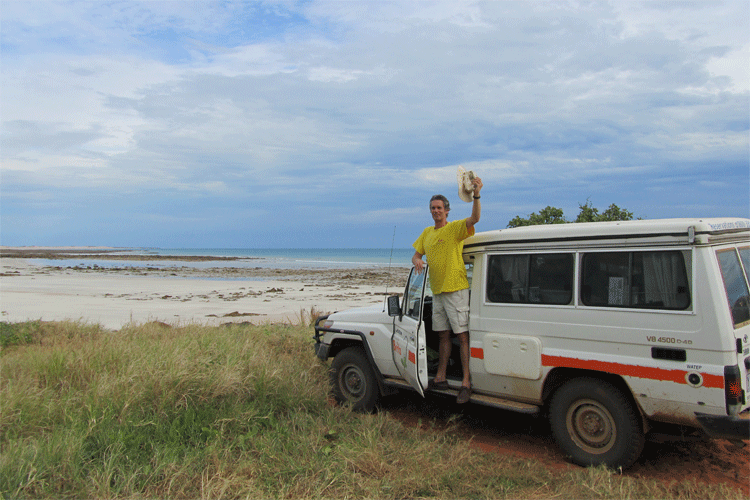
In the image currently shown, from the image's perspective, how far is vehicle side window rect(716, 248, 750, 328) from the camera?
4.31 metres

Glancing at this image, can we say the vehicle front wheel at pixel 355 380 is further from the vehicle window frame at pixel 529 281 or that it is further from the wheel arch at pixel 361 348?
the vehicle window frame at pixel 529 281

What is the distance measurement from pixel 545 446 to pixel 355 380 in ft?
7.93

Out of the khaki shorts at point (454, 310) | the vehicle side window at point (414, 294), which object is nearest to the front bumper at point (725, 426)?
the khaki shorts at point (454, 310)

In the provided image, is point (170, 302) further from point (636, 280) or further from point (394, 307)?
point (636, 280)

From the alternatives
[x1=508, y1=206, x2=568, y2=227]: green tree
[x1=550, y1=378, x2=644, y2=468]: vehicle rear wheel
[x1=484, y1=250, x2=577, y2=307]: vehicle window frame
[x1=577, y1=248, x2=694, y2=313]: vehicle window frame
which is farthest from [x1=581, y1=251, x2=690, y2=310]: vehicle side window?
[x1=508, y1=206, x2=568, y2=227]: green tree

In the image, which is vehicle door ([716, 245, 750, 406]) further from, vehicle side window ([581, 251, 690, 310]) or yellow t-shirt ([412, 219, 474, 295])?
yellow t-shirt ([412, 219, 474, 295])

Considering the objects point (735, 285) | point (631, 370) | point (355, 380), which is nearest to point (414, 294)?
point (355, 380)

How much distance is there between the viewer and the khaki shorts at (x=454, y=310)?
5660 mm

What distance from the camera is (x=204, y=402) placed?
5469 mm

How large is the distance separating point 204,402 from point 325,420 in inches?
52.0

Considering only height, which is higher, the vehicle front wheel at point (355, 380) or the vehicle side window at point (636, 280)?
the vehicle side window at point (636, 280)

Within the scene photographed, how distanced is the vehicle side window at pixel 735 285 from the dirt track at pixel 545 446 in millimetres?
1382

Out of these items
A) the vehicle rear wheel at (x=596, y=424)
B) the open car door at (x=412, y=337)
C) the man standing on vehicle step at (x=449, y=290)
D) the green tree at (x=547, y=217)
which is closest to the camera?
the vehicle rear wheel at (x=596, y=424)

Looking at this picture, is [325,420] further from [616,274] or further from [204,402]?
[616,274]
